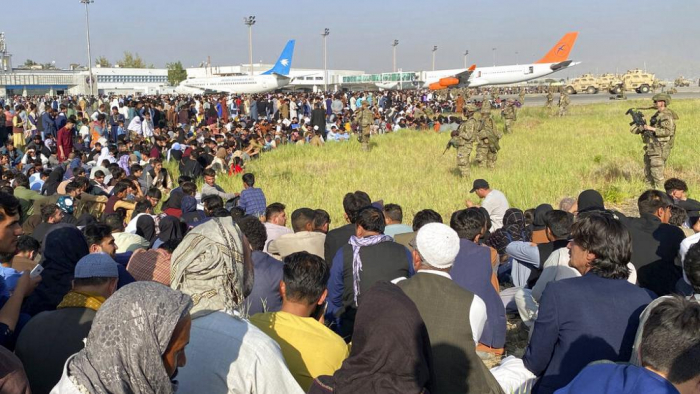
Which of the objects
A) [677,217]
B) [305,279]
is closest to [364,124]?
[677,217]

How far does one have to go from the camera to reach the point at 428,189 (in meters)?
12.4

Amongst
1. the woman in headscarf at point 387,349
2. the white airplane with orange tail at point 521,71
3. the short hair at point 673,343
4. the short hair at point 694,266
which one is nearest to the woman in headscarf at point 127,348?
the woman in headscarf at point 387,349

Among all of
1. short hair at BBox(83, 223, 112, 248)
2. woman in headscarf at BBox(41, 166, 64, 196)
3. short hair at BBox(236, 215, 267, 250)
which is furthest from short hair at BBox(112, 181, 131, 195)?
short hair at BBox(236, 215, 267, 250)

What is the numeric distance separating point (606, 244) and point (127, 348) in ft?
7.90

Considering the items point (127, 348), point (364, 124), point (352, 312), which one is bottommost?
point (352, 312)

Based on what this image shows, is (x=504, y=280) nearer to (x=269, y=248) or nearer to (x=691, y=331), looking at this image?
(x=269, y=248)

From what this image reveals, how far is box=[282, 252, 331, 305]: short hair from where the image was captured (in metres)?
3.14

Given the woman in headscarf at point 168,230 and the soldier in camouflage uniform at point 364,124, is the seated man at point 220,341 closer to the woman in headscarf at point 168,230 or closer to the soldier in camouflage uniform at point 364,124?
the woman in headscarf at point 168,230

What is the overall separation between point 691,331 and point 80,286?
9.21ft

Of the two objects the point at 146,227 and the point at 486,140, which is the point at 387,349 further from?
the point at 486,140

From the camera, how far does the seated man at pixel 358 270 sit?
450cm

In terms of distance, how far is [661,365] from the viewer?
2.21m

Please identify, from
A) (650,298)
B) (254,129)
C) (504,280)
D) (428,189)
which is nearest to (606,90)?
(254,129)

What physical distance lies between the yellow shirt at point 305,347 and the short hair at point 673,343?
52.2 inches
